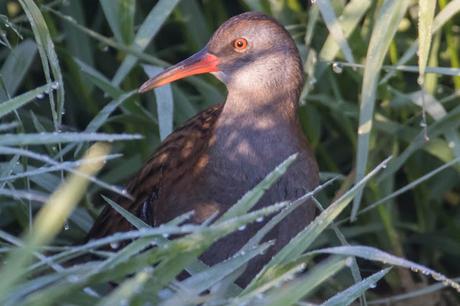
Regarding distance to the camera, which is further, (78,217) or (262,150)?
(78,217)

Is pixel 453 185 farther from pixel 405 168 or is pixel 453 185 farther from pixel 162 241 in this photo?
pixel 162 241

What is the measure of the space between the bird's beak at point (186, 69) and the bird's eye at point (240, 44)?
0.06 metres

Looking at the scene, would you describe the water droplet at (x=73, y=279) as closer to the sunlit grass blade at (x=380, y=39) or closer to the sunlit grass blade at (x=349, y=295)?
the sunlit grass blade at (x=349, y=295)

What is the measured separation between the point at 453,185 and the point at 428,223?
143 millimetres

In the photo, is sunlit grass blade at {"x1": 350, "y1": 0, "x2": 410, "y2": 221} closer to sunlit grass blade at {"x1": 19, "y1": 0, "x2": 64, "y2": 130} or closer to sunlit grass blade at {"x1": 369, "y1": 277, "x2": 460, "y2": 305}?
sunlit grass blade at {"x1": 369, "y1": 277, "x2": 460, "y2": 305}

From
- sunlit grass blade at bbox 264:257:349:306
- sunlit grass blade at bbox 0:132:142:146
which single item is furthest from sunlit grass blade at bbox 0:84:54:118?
sunlit grass blade at bbox 264:257:349:306

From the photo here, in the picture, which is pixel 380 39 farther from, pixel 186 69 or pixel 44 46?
pixel 44 46

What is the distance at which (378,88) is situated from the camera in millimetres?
3311

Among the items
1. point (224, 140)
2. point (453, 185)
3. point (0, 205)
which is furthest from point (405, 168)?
point (0, 205)

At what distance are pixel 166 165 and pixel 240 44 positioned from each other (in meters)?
0.37

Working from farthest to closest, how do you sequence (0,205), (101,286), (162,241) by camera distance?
(0,205) → (101,286) → (162,241)

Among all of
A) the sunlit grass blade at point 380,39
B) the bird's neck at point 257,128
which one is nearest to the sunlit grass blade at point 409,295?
the sunlit grass blade at point 380,39

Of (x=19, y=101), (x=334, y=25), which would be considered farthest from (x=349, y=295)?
(x=334, y=25)

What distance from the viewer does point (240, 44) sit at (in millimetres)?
3047
